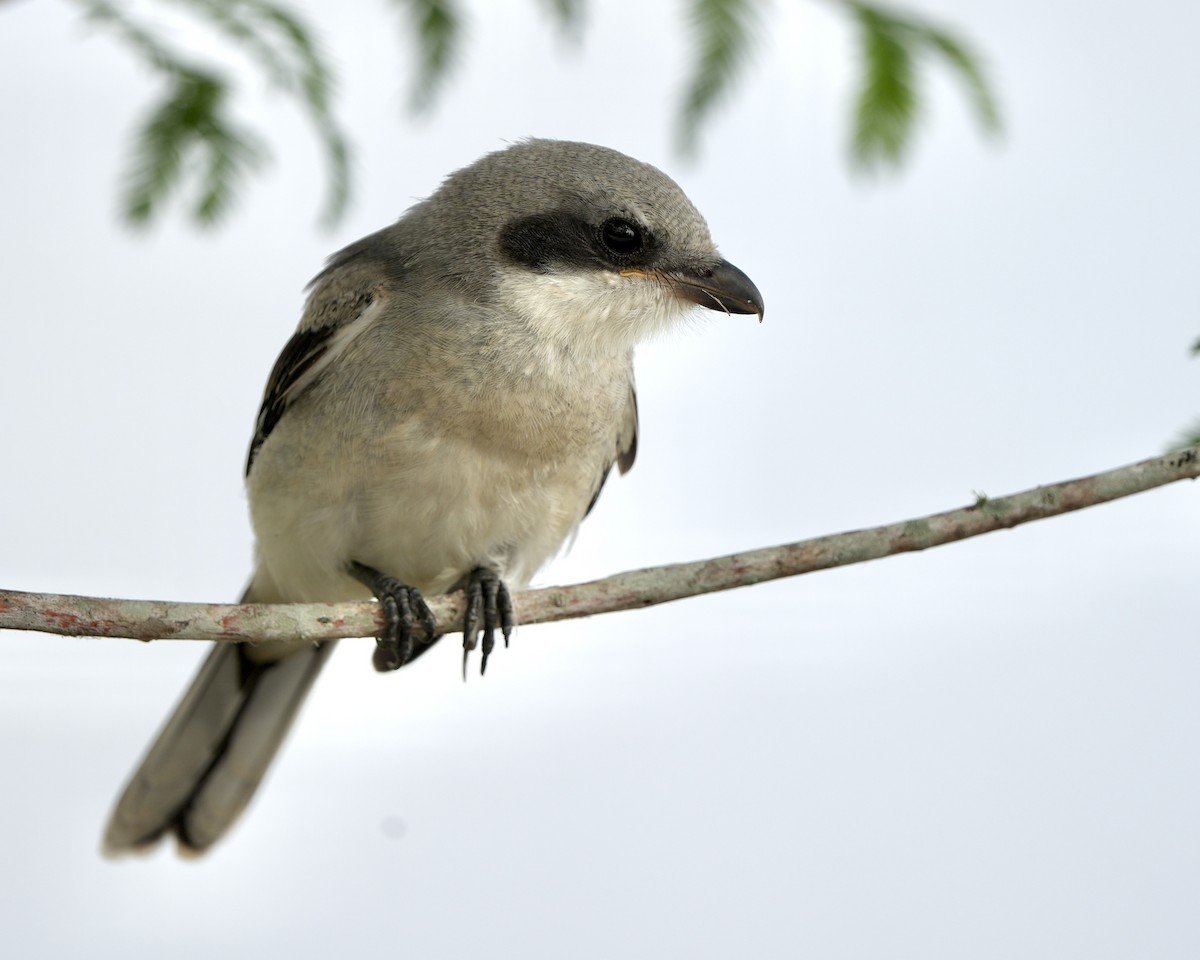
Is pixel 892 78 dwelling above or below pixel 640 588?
above

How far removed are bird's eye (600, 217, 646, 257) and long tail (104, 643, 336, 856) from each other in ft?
5.89

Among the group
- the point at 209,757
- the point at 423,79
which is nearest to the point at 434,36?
the point at 423,79

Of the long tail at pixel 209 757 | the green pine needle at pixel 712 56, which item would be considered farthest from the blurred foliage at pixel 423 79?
the long tail at pixel 209 757

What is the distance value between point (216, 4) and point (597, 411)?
4.34 feet

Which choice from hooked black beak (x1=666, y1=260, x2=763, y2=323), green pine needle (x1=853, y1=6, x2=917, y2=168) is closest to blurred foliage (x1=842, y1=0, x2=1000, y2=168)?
green pine needle (x1=853, y1=6, x2=917, y2=168)

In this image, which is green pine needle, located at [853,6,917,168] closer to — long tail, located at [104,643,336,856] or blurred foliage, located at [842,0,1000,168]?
blurred foliage, located at [842,0,1000,168]

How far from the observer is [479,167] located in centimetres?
344

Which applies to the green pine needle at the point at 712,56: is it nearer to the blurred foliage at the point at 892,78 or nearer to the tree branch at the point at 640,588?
the blurred foliage at the point at 892,78

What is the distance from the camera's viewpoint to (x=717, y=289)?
10.4 feet

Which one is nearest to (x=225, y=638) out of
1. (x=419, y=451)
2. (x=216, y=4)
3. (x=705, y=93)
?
(x=419, y=451)

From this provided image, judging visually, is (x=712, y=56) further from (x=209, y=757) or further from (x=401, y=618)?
(x=209, y=757)

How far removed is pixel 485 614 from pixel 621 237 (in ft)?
3.45

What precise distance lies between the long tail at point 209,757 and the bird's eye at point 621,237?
1795 millimetres

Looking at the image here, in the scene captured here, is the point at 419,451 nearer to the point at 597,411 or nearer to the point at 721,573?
the point at 597,411
